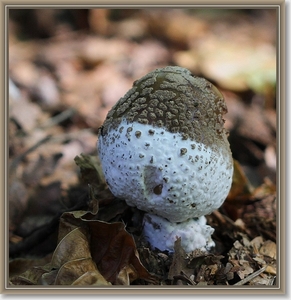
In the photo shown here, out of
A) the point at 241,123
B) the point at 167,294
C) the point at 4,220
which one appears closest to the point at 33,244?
the point at 4,220

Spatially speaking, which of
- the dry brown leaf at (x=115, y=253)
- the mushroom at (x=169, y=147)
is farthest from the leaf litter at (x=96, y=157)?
the mushroom at (x=169, y=147)

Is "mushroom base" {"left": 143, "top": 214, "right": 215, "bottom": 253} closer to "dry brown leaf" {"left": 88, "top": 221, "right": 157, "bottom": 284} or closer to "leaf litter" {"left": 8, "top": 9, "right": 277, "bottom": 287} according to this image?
"leaf litter" {"left": 8, "top": 9, "right": 277, "bottom": 287}

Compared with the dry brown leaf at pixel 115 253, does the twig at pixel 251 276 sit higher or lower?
lower

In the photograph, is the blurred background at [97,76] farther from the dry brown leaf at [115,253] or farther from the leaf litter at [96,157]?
the dry brown leaf at [115,253]

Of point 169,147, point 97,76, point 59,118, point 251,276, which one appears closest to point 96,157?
point 169,147

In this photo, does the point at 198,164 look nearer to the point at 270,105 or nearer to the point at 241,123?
the point at 241,123

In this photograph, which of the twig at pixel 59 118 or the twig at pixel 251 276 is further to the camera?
the twig at pixel 59 118
